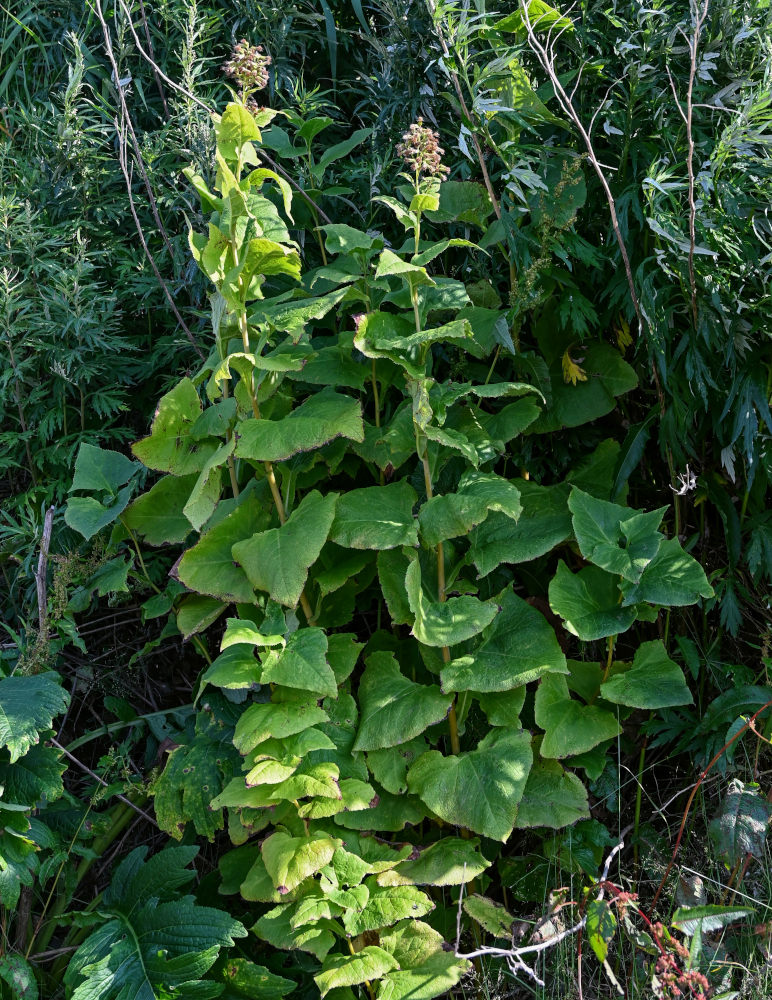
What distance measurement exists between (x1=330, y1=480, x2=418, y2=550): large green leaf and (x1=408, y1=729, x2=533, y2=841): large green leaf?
0.44 m

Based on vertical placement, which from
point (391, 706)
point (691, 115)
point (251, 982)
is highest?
point (691, 115)

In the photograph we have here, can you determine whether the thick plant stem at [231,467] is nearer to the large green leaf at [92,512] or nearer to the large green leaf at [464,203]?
the large green leaf at [92,512]

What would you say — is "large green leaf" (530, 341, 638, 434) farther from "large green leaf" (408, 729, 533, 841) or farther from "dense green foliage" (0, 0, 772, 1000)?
"large green leaf" (408, 729, 533, 841)

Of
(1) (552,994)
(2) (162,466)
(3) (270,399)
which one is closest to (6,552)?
(2) (162,466)

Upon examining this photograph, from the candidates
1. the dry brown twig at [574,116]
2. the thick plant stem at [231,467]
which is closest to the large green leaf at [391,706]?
the thick plant stem at [231,467]

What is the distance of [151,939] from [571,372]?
1.50 m

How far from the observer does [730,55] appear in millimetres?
1948

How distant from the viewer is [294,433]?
1.77m

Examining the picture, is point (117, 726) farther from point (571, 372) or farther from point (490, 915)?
point (571, 372)

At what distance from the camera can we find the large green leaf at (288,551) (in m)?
1.73

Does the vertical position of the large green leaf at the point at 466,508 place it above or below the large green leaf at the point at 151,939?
above

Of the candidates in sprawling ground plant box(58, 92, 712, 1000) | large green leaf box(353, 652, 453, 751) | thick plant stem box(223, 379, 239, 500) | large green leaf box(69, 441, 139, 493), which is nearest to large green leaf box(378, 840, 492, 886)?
sprawling ground plant box(58, 92, 712, 1000)

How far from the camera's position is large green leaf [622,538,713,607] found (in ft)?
5.98

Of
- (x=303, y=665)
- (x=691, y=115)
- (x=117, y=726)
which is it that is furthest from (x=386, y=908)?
(x=691, y=115)
